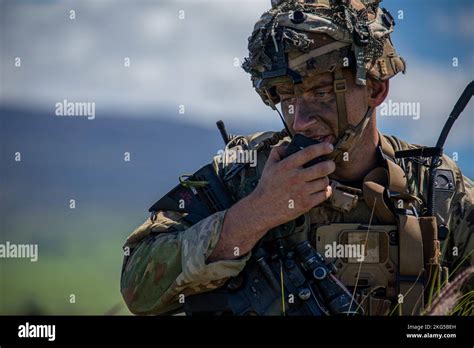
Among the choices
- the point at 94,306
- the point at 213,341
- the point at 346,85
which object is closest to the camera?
the point at 213,341

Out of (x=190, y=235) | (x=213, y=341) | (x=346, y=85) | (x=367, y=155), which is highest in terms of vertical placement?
(x=346, y=85)

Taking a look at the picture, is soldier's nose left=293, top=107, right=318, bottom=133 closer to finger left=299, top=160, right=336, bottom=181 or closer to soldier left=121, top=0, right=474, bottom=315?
soldier left=121, top=0, right=474, bottom=315

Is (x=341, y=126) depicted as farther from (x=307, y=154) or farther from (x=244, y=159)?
(x=244, y=159)

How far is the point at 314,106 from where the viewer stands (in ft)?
23.8

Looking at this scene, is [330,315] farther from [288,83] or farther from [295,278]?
[288,83]

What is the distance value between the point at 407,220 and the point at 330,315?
32.2 inches

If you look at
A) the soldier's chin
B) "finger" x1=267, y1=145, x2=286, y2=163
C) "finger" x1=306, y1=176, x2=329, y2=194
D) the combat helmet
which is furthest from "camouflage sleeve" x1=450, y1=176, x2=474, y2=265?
"finger" x1=267, y1=145, x2=286, y2=163

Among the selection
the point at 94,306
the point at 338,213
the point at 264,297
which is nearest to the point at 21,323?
the point at 94,306

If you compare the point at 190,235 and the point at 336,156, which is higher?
the point at 336,156

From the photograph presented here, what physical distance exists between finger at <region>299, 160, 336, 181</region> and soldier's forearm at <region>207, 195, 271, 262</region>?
339mm

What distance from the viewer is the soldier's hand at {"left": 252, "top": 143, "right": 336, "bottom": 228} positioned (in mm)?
6855

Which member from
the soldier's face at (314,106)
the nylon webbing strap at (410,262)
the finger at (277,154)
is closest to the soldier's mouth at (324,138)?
the soldier's face at (314,106)

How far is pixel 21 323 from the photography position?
7.00 m

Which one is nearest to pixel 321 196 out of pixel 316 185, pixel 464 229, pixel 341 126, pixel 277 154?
pixel 316 185
